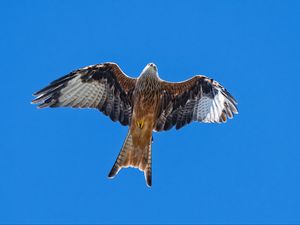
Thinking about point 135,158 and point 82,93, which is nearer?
point 135,158

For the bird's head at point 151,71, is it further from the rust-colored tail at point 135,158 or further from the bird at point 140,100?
the rust-colored tail at point 135,158

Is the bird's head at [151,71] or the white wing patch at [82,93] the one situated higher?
the bird's head at [151,71]

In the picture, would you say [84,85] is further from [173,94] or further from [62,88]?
[173,94]

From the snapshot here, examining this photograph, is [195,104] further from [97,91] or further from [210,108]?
[97,91]

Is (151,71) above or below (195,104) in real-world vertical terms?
above

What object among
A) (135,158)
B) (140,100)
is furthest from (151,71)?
(135,158)

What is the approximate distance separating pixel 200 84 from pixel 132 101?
67.9 inches

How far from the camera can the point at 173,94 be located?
18875mm

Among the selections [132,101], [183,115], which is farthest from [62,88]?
[183,115]

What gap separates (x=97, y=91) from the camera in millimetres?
18641

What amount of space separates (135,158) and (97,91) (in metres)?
1.88

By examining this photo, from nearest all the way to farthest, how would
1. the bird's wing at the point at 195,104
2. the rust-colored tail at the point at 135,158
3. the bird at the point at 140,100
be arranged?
the rust-colored tail at the point at 135,158, the bird at the point at 140,100, the bird's wing at the point at 195,104

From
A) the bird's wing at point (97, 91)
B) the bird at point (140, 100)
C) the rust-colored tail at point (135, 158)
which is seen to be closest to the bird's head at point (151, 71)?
the bird at point (140, 100)

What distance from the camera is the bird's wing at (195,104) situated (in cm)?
1881
